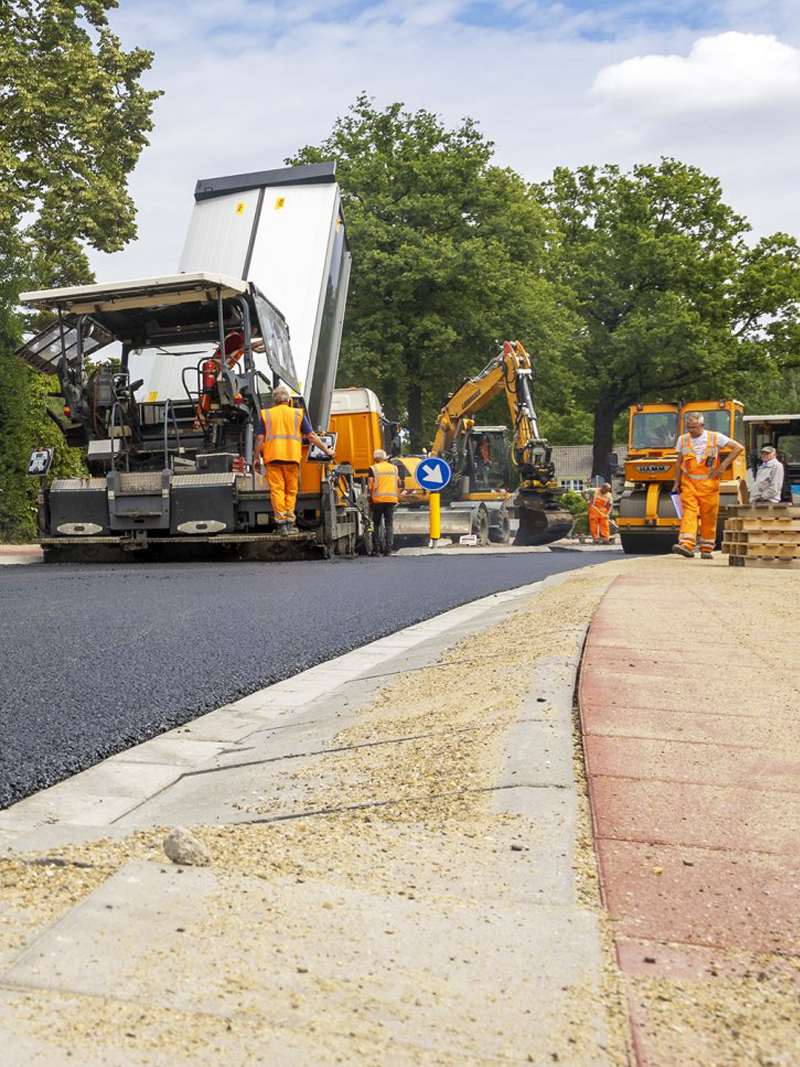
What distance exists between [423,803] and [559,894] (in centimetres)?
68

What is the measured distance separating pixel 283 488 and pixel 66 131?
1472 centimetres

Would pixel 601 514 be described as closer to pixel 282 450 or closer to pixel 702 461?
pixel 702 461

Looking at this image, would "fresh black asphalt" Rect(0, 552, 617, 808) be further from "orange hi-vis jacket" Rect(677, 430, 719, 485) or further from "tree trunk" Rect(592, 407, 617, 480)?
"tree trunk" Rect(592, 407, 617, 480)

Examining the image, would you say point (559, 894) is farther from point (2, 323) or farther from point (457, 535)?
point (457, 535)

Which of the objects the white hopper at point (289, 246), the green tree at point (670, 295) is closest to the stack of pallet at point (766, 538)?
the white hopper at point (289, 246)

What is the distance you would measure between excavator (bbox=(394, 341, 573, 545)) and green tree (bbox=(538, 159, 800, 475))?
1640cm

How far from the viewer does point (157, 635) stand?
6488 millimetres

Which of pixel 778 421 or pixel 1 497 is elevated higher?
pixel 778 421

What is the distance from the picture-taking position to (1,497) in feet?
57.7

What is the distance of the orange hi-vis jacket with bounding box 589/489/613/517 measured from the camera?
88.7ft

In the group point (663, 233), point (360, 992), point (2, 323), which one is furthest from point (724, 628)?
point (663, 233)

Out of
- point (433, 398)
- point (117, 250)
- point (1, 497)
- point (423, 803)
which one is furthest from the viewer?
point (433, 398)

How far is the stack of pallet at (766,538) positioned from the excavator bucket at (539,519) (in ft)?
37.6

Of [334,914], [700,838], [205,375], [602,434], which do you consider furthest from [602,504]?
[334,914]
